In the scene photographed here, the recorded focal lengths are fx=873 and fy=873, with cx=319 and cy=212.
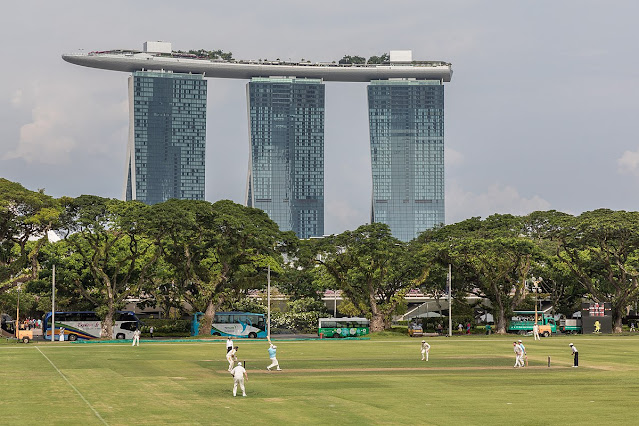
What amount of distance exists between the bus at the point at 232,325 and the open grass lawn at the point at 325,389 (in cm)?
3315

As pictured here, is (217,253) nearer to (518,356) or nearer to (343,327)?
(343,327)

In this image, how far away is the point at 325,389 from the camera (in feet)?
137

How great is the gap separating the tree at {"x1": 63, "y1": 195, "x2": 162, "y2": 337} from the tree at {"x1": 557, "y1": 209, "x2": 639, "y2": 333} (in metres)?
49.2

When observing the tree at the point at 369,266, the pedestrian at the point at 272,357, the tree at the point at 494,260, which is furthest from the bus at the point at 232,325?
the pedestrian at the point at 272,357

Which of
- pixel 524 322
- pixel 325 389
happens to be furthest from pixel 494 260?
pixel 325 389

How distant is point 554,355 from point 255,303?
5819 cm

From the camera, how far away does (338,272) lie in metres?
106

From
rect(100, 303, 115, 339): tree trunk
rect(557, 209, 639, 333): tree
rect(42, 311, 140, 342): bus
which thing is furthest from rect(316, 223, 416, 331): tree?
rect(100, 303, 115, 339): tree trunk

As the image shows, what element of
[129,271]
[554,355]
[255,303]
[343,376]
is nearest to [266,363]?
[343,376]

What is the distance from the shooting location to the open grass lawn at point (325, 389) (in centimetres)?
3267

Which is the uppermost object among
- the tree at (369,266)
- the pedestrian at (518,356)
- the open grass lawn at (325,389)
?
the tree at (369,266)

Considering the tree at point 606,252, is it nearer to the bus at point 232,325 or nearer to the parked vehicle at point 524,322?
the parked vehicle at point 524,322

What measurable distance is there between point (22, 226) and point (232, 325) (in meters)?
25.8

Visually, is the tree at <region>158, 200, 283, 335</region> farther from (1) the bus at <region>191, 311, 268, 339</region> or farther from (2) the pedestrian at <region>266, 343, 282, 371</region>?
(2) the pedestrian at <region>266, 343, 282, 371</region>
